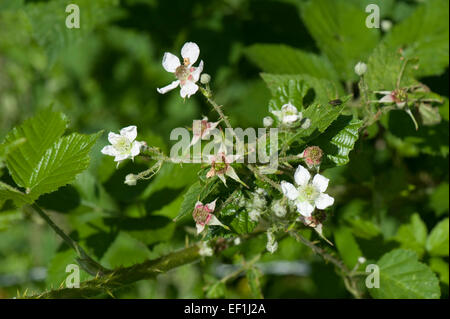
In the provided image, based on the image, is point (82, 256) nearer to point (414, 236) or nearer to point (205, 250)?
point (205, 250)

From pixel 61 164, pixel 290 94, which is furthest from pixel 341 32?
pixel 61 164

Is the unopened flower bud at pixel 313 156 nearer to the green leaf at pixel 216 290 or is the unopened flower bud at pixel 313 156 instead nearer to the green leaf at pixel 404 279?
the green leaf at pixel 404 279

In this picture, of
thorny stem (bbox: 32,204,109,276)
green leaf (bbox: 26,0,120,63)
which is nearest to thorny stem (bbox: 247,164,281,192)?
thorny stem (bbox: 32,204,109,276)

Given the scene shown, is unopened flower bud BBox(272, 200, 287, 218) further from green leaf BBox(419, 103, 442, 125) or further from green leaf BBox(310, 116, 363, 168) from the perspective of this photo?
green leaf BBox(419, 103, 442, 125)

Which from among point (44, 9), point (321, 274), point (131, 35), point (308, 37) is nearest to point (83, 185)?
point (44, 9)

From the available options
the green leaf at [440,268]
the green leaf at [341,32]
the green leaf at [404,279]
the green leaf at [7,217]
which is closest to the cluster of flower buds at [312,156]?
the green leaf at [404,279]

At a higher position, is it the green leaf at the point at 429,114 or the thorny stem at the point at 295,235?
the green leaf at the point at 429,114
